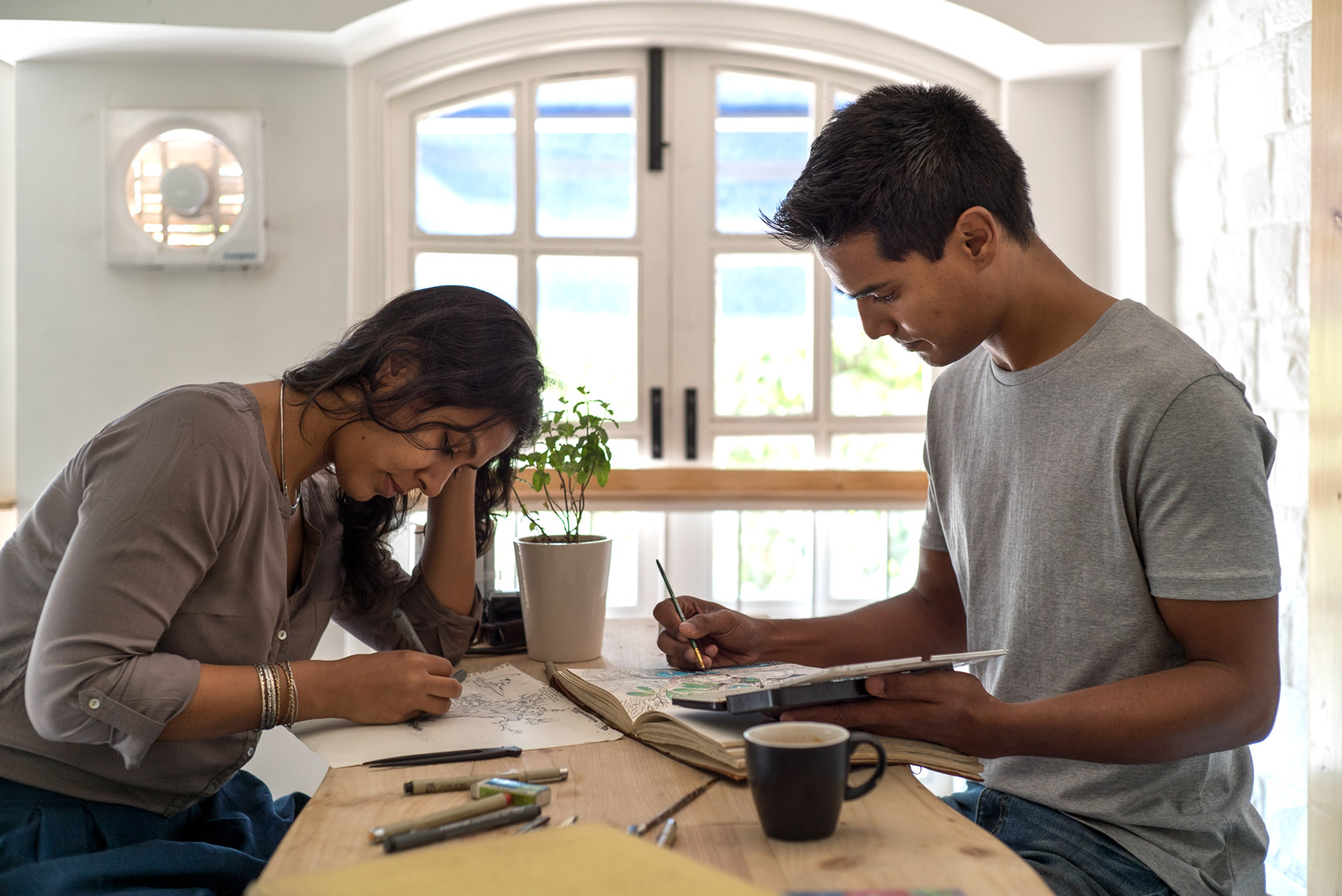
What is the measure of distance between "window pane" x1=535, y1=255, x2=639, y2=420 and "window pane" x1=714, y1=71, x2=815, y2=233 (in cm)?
30

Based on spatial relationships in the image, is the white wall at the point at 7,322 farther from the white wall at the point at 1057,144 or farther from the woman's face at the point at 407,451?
the white wall at the point at 1057,144

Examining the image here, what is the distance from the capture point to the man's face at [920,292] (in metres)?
1.19

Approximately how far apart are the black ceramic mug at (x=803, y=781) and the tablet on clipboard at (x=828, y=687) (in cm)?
10

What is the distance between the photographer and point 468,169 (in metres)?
2.65

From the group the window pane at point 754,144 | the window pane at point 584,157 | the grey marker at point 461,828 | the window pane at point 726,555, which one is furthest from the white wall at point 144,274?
the grey marker at point 461,828

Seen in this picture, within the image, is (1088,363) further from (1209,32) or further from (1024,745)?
(1209,32)

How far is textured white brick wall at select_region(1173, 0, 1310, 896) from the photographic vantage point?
6.31 feet

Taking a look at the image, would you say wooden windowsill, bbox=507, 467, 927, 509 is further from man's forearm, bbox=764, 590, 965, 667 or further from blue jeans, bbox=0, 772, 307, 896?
blue jeans, bbox=0, 772, 307, 896

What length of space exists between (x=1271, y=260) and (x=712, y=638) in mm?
1418

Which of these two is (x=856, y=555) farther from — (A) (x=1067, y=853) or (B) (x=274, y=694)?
(B) (x=274, y=694)

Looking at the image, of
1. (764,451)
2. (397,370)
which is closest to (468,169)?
(764,451)

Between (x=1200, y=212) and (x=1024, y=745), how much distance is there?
5.55ft

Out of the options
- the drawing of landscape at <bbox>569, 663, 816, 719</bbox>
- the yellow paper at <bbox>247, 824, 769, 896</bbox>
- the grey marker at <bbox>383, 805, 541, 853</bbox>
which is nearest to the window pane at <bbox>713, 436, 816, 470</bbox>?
the drawing of landscape at <bbox>569, 663, 816, 719</bbox>

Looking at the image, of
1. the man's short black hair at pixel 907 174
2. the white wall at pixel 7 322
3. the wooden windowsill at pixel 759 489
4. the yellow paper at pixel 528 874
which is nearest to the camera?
the yellow paper at pixel 528 874
